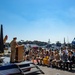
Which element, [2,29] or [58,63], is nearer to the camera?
[2,29]

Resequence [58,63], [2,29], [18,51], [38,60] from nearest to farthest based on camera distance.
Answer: [2,29] < [18,51] < [58,63] < [38,60]

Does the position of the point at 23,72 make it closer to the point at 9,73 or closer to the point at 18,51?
the point at 9,73

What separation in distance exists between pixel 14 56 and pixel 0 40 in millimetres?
1211

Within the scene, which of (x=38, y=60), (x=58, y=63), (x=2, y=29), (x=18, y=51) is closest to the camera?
(x=2, y=29)

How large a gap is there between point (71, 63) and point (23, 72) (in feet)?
17.5

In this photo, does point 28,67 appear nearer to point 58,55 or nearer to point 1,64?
point 1,64

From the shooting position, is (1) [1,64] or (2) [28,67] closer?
(1) [1,64]

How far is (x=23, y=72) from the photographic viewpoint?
966 cm

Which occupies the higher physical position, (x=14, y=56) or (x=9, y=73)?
(x=14, y=56)

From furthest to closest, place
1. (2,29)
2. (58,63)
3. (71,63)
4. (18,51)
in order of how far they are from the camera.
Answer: (58,63) < (71,63) < (18,51) < (2,29)

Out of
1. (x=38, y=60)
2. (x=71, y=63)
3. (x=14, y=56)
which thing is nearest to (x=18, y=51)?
(x=14, y=56)

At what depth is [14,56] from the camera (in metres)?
10.7

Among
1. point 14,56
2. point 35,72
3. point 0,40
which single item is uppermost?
point 0,40

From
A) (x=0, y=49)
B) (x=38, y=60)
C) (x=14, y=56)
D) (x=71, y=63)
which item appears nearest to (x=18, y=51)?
(x=14, y=56)
